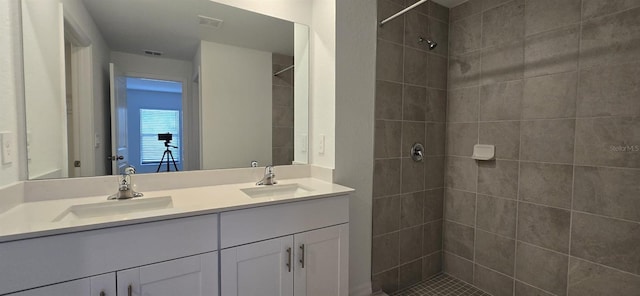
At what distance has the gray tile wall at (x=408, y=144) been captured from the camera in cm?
199

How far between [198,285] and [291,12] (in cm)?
174

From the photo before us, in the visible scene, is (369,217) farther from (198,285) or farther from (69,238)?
(69,238)

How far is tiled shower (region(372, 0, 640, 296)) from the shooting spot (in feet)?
4.99

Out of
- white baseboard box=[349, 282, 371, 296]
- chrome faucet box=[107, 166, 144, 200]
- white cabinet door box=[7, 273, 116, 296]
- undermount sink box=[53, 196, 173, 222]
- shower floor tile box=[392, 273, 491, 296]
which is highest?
chrome faucet box=[107, 166, 144, 200]

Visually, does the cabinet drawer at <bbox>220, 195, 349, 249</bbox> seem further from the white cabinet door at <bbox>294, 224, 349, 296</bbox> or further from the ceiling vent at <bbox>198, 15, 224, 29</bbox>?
the ceiling vent at <bbox>198, 15, 224, 29</bbox>

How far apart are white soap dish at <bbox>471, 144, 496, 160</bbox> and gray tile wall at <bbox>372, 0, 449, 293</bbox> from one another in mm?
277

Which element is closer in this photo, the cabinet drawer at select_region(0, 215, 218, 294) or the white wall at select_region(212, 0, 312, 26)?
the cabinet drawer at select_region(0, 215, 218, 294)

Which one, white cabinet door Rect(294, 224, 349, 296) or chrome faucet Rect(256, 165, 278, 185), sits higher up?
chrome faucet Rect(256, 165, 278, 185)

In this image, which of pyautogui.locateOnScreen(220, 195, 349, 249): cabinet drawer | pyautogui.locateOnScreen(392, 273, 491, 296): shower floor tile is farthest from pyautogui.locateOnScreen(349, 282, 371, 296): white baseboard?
pyautogui.locateOnScreen(220, 195, 349, 249): cabinet drawer

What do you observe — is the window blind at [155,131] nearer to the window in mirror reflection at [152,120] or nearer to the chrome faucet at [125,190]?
the window in mirror reflection at [152,120]

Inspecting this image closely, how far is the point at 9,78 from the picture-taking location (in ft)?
3.75

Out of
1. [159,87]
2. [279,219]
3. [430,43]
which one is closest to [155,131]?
[159,87]

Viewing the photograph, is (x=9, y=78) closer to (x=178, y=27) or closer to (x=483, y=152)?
(x=178, y=27)

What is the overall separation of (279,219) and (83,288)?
746 millimetres
